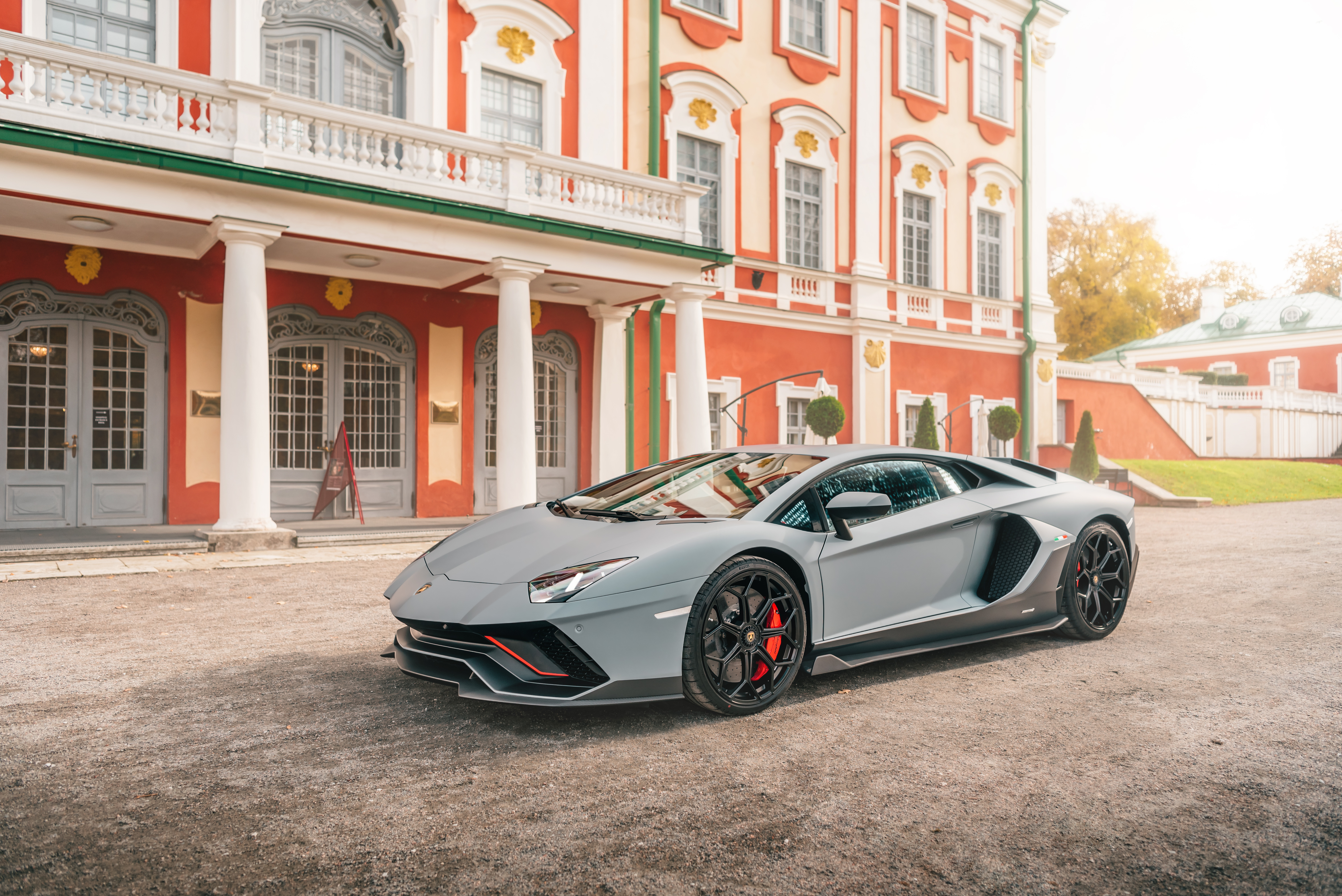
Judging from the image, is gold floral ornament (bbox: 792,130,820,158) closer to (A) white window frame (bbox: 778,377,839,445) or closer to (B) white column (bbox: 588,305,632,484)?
(A) white window frame (bbox: 778,377,839,445)

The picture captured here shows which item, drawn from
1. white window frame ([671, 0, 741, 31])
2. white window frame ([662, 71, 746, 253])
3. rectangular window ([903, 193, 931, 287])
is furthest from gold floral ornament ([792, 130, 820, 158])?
rectangular window ([903, 193, 931, 287])

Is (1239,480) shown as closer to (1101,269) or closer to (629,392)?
(629,392)

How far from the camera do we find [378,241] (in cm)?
1167

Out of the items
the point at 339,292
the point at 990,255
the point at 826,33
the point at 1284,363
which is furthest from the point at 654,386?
the point at 1284,363

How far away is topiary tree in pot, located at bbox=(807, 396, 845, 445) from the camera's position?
55.0 ft

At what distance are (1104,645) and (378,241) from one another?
960cm

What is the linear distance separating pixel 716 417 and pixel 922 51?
10.4 meters

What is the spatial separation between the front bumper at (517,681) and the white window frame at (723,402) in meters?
12.5

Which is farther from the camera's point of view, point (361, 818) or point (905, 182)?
point (905, 182)

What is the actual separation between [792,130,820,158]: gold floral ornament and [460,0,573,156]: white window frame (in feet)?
17.6

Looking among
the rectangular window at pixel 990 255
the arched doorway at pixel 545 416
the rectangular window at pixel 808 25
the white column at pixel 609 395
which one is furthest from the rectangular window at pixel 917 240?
the arched doorway at pixel 545 416

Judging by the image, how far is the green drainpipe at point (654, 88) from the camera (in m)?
16.5

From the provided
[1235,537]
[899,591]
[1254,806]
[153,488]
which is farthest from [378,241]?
[1235,537]

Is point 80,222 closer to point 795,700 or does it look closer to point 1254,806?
point 795,700
